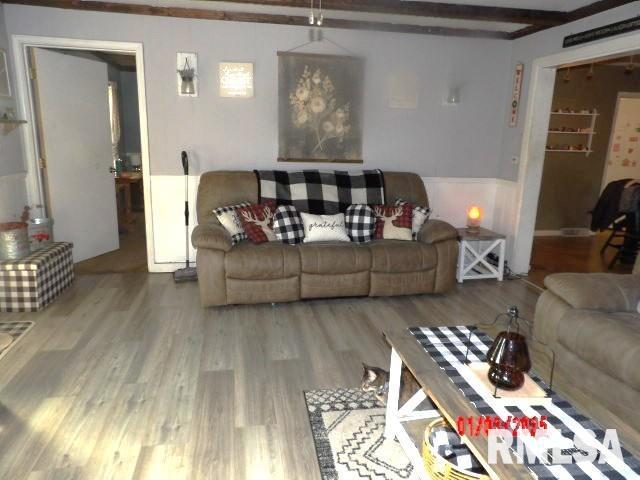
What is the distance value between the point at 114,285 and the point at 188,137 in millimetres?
1463

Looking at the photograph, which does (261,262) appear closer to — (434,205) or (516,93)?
(434,205)

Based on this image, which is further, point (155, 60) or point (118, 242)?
point (118, 242)

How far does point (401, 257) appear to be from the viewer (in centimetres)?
360

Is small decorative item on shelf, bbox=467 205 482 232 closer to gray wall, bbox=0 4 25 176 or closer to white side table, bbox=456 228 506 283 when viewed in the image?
white side table, bbox=456 228 506 283

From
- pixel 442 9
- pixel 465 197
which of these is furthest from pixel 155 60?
pixel 465 197

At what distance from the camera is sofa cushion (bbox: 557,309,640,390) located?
6.67 feet

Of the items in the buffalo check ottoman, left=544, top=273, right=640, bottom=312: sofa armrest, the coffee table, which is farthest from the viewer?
the buffalo check ottoman

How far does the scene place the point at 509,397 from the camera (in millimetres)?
1543

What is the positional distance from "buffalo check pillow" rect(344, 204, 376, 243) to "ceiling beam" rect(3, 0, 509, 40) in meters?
1.72

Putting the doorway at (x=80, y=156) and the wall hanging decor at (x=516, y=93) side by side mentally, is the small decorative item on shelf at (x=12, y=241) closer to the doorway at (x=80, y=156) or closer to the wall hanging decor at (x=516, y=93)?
the doorway at (x=80, y=156)

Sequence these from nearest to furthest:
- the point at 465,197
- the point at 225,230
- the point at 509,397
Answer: the point at 509,397
the point at 225,230
the point at 465,197

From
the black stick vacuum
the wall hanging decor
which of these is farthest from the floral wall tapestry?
the wall hanging decor

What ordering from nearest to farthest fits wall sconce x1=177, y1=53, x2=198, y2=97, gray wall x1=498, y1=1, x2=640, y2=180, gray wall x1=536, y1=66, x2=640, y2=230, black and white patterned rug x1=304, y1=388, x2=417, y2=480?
1. black and white patterned rug x1=304, y1=388, x2=417, y2=480
2. gray wall x1=498, y1=1, x2=640, y2=180
3. wall sconce x1=177, y1=53, x2=198, y2=97
4. gray wall x1=536, y1=66, x2=640, y2=230

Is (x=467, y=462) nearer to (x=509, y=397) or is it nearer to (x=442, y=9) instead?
(x=509, y=397)
